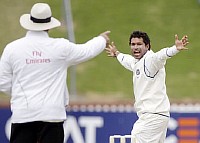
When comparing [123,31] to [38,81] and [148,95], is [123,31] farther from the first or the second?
[38,81]

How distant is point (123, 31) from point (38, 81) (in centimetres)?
677

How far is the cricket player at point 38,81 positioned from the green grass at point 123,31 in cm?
472

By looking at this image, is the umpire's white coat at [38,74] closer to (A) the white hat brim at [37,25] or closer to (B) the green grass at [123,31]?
(A) the white hat brim at [37,25]

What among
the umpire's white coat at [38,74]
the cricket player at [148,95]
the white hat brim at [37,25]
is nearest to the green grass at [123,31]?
the cricket player at [148,95]

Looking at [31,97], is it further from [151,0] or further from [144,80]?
[151,0]

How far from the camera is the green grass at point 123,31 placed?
35.0 ft

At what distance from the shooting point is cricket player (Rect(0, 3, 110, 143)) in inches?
200

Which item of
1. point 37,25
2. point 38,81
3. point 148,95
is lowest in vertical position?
point 148,95

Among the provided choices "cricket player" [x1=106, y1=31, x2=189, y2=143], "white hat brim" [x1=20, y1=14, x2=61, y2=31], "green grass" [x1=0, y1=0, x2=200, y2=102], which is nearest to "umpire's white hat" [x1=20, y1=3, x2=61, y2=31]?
"white hat brim" [x1=20, y1=14, x2=61, y2=31]

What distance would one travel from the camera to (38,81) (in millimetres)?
5094

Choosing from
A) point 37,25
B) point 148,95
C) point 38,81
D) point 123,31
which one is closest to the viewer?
point 38,81

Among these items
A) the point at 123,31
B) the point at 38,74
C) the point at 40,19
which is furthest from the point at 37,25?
the point at 123,31

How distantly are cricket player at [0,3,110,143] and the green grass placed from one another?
472 cm

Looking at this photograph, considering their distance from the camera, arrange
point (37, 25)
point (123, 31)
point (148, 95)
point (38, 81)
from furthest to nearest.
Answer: point (123, 31), point (148, 95), point (37, 25), point (38, 81)
